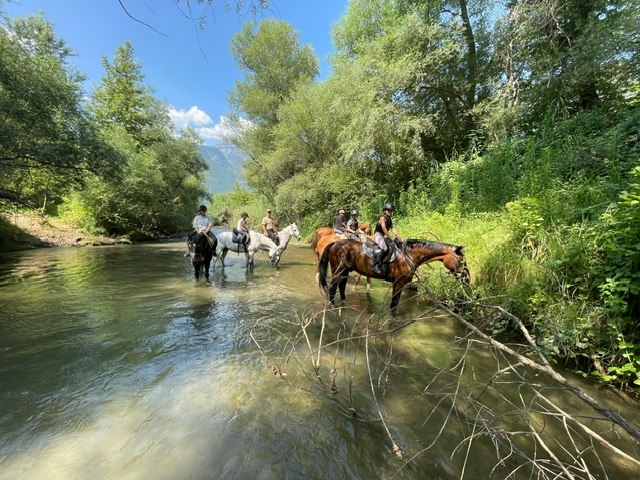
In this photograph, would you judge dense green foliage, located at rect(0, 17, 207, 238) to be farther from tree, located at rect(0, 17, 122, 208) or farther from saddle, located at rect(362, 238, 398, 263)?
saddle, located at rect(362, 238, 398, 263)

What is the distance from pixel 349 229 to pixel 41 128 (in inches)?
527

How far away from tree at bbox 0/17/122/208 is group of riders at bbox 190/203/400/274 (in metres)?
8.43

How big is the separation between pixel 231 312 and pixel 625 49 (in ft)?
38.4

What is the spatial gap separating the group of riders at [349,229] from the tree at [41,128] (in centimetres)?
843

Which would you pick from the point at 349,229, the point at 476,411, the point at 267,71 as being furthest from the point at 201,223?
the point at 267,71

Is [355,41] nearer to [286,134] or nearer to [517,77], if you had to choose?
[286,134]

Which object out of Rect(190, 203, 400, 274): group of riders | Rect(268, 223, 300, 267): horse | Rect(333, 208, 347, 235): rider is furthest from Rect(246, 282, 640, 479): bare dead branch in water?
Rect(268, 223, 300, 267): horse

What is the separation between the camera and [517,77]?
11094 mm

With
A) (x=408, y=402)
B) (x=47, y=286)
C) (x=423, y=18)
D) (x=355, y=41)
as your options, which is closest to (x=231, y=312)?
(x=408, y=402)

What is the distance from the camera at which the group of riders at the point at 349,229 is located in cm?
688

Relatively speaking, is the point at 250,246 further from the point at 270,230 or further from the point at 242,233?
the point at 270,230

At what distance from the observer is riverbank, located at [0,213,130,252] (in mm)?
16391

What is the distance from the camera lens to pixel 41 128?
12.4 metres

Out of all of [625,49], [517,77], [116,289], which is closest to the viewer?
[625,49]
